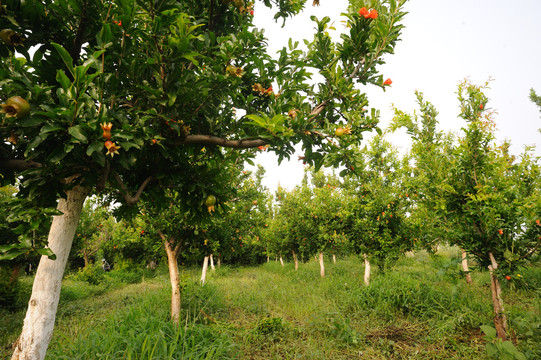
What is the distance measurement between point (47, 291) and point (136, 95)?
183 cm

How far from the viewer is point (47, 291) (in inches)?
82.3

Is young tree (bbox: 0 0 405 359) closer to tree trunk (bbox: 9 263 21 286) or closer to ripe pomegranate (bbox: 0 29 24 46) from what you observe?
ripe pomegranate (bbox: 0 29 24 46)

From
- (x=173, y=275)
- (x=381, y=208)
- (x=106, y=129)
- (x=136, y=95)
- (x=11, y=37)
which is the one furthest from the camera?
(x=381, y=208)

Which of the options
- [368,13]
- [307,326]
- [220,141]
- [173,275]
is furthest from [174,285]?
[368,13]

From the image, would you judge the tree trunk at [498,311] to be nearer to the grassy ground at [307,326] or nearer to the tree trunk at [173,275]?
the grassy ground at [307,326]

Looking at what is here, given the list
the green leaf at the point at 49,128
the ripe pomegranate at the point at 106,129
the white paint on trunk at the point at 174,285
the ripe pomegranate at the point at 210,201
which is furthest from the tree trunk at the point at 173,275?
the green leaf at the point at 49,128

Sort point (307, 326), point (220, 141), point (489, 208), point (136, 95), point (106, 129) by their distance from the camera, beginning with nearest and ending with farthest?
point (106, 129)
point (136, 95)
point (220, 141)
point (489, 208)
point (307, 326)

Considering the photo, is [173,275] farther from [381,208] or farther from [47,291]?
[381,208]

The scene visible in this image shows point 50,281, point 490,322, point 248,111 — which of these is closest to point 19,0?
point 248,111

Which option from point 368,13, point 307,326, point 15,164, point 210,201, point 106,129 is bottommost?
point 307,326

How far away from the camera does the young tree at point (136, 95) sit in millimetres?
1676

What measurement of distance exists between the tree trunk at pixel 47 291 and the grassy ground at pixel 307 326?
1489mm

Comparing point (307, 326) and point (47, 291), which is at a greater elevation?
point (47, 291)

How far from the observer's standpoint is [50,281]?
6.95 feet
